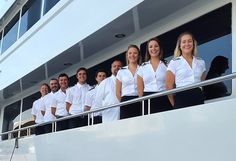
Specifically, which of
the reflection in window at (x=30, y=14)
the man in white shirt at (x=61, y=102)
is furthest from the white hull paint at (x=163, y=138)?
the reflection in window at (x=30, y=14)

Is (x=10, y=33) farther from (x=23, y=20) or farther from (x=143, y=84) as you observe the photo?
(x=143, y=84)

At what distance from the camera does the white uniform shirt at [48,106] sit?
593cm

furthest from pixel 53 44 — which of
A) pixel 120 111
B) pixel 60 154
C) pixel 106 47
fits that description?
pixel 120 111

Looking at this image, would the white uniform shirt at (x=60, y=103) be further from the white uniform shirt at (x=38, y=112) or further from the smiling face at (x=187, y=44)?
the smiling face at (x=187, y=44)

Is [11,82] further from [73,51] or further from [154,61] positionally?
[154,61]

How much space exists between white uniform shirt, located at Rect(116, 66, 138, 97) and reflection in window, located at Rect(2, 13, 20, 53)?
20.2 ft

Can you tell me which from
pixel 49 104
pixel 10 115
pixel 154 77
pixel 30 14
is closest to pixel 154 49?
pixel 154 77

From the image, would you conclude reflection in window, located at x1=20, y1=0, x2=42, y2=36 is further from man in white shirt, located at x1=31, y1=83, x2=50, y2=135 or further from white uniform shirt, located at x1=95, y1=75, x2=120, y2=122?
white uniform shirt, located at x1=95, y1=75, x2=120, y2=122

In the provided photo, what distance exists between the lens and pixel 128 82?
4059 mm

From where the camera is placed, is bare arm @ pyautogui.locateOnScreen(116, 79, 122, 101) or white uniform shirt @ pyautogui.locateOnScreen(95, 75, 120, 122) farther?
white uniform shirt @ pyautogui.locateOnScreen(95, 75, 120, 122)

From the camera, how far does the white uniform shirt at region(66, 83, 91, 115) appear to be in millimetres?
5266

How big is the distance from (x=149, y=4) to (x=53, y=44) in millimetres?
2679

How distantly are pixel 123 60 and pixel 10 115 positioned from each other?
19.5 feet

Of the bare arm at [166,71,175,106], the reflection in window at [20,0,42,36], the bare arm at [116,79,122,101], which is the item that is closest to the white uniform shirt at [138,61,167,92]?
the bare arm at [166,71,175,106]
